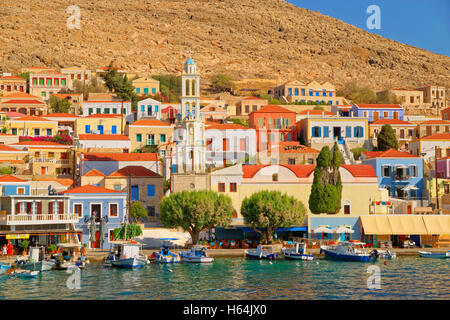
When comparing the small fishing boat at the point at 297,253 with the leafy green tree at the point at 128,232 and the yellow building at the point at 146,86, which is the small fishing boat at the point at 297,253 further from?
the yellow building at the point at 146,86

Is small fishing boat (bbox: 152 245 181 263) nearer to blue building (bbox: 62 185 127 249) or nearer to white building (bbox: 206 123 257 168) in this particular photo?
blue building (bbox: 62 185 127 249)

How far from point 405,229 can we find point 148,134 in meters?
36.5

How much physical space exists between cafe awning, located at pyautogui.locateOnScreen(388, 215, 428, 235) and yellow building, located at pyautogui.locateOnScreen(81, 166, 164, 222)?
21296mm

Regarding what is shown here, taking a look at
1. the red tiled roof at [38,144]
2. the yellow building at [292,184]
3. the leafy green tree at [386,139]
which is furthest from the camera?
the leafy green tree at [386,139]

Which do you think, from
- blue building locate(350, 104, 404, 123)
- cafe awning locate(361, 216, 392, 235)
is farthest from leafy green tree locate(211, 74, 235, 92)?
cafe awning locate(361, 216, 392, 235)

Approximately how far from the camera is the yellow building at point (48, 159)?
67000 millimetres

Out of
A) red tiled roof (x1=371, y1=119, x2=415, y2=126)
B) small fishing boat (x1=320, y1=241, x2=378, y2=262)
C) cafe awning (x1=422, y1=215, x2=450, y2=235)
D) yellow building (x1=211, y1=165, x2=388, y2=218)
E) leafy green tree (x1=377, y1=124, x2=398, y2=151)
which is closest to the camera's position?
small fishing boat (x1=320, y1=241, x2=378, y2=262)

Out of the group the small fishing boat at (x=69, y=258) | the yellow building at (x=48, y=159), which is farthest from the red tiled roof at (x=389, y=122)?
the small fishing boat at (x=69, y=258)

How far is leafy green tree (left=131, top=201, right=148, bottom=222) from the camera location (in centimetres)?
5556

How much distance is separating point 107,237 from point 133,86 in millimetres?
59972

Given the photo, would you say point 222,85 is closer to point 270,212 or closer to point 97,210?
point 97,210

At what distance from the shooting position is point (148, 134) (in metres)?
78.4

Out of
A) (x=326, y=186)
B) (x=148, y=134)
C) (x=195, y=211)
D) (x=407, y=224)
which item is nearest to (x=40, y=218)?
(x=195, y=211)

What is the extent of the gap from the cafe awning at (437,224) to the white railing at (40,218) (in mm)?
28829
